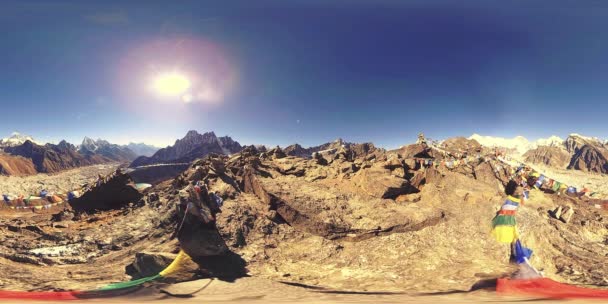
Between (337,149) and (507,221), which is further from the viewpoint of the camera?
(337,149)

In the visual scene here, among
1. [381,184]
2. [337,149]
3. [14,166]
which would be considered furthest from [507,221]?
[14,166]

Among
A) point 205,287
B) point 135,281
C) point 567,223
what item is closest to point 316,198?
point 205,287

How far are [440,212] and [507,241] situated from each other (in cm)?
539

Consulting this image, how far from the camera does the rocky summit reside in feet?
67.5

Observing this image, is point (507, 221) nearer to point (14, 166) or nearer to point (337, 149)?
point (337, 149)

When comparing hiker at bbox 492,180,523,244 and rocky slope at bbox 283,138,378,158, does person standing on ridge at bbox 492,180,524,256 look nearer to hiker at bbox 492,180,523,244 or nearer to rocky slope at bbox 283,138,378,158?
hiker at bbox 492,180,523,244

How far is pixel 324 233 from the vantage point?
91.6 ft

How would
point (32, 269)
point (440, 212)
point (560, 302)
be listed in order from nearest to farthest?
point (560, 302), point (32, 269), point (440, 212)

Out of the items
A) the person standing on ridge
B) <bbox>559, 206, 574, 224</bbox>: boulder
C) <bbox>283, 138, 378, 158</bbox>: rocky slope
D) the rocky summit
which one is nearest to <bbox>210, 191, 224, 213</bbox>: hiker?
the rocky summit

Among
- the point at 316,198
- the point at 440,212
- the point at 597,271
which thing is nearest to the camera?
the point at 597,271

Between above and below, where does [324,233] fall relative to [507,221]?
below

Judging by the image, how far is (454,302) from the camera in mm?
15984

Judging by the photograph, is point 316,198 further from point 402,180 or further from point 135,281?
point 135,281

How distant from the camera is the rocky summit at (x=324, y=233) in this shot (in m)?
20.6
